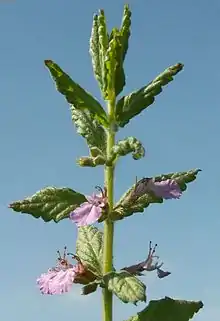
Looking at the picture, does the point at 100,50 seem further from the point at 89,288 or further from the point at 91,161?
the point at 89,288

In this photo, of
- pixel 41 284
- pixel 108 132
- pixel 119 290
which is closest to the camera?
pixel 119 290

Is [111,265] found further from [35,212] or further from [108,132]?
[108,132]

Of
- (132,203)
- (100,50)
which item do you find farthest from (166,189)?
(100,50)

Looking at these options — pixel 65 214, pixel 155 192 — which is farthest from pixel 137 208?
pixel 65 214

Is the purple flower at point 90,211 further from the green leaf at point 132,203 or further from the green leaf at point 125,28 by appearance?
the green leaf at point 125,28

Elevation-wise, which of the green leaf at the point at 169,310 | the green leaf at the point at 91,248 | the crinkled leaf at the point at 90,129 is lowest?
the green leaf at the point at 169,310

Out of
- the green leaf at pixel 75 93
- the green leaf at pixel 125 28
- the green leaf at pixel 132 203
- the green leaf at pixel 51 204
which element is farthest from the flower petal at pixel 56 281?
the green leaf at pixel 125 28

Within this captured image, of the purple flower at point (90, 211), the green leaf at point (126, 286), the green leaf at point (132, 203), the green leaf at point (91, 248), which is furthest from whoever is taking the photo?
the green leaf at point (91, 248)
